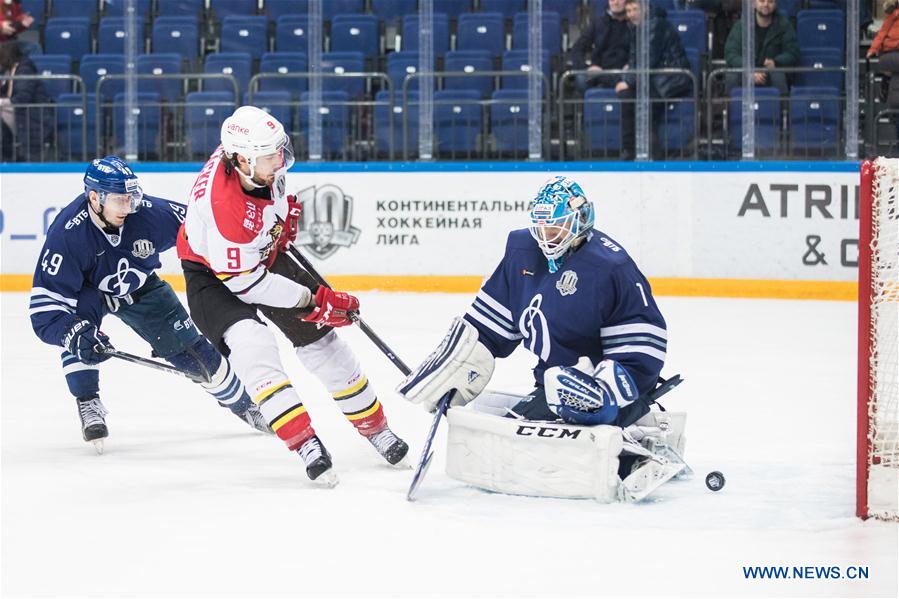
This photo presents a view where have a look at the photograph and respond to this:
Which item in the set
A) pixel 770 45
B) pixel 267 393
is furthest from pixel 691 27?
pixel 267 393

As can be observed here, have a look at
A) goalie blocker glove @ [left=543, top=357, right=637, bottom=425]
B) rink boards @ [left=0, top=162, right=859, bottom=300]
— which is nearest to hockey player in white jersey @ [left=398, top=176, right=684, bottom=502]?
goalie blocker glove @ [left=543, top=357, right=637, bottom=425]

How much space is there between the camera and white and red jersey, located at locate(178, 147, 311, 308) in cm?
381

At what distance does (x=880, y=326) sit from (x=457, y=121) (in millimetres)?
5547

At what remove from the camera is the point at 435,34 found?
890 centimetres

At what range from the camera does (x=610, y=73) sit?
333 inches

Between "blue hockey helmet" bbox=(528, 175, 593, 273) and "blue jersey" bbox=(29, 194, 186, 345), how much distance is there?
1.56 metres

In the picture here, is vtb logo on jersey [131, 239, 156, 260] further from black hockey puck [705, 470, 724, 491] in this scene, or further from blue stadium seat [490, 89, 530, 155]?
blue stadium seat [490, 89, 530, 155]

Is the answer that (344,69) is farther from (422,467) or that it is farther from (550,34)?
(422,467)

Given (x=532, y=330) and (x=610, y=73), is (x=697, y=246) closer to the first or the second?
(x=610, y=73)

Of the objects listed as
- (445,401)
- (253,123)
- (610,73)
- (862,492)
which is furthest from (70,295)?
(610,73)

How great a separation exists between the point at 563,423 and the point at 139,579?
4.01 ft

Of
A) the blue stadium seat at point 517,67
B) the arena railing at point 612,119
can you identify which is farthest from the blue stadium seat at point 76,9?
the arena railing at point 612,119

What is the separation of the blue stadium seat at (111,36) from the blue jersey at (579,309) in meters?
6.27

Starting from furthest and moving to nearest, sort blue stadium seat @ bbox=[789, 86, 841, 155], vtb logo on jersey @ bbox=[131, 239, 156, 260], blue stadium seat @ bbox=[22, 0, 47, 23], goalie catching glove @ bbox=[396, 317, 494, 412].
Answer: blue stadium seat @ bbox=[22, 0, 47, 23], blue stadium seat @ bbox=[789, 86, 841, 155], vtb logo on jersey @ bbox=[131, 239, 156, 260], goalie catching glove @ bbox=[396, 317, 494, 412]
